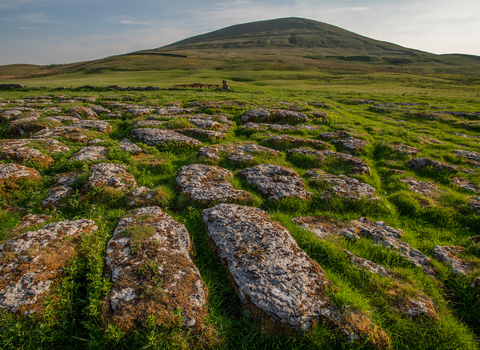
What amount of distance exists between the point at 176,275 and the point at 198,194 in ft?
7.81

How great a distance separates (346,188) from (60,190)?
7459 millimetres

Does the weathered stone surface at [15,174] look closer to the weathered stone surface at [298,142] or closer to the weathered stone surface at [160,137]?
the weathered stone surface at [160,137]

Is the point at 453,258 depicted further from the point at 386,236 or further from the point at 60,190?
the point at 60,190

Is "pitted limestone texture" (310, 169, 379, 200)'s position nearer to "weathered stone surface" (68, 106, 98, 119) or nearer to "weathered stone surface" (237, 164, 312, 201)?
"weathered stone surface" (237, 164, 312, 201)

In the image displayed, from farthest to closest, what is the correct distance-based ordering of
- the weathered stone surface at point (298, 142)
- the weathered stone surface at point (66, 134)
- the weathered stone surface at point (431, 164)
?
the weathered stone surface at point (298, 142) → the weathered stone surface at point (431, 164) → the weathered stone surface at point (66, 134)

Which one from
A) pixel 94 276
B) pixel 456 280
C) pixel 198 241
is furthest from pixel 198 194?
pixel 456 280

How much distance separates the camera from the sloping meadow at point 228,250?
2.83 metres

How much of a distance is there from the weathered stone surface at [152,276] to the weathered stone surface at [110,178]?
5.16ft

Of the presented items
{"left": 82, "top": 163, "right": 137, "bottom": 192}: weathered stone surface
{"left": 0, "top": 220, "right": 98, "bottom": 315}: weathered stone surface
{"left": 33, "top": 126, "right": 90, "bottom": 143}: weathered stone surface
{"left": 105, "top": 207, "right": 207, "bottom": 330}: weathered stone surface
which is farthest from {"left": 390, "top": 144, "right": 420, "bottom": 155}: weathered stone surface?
{"left": 33, "top": 126, "right": 90, "bottom": 143}: weathered stone surface

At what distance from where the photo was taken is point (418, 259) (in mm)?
4266

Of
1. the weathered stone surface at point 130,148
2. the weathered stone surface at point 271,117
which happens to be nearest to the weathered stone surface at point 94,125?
the weathered stone surface at point 130,148

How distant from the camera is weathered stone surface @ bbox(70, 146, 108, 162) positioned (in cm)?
673

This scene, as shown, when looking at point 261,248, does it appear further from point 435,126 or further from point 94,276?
point 435,126

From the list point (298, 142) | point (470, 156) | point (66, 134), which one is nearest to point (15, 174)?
point (66, 134)
